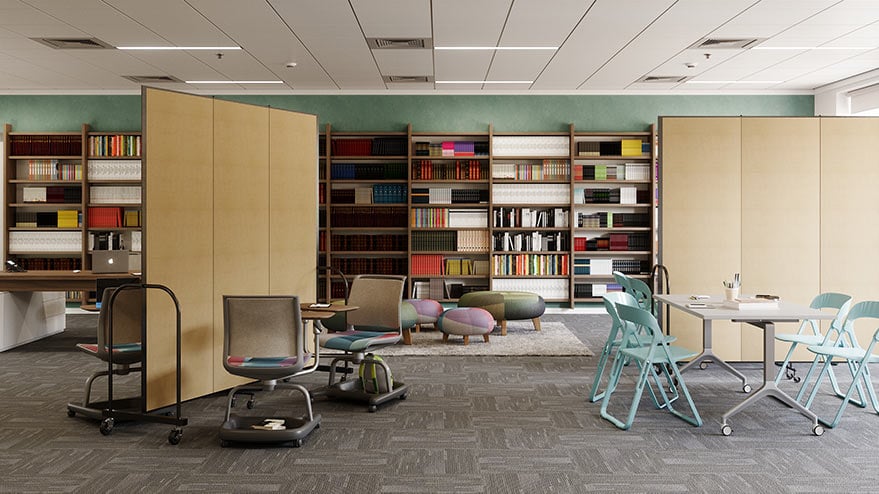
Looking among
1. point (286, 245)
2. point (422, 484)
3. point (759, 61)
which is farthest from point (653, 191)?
point (422, 484)

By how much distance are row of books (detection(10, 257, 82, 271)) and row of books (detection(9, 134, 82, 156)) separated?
163 centimetres

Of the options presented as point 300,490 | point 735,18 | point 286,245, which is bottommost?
point 300,490

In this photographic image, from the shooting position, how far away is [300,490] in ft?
11.6

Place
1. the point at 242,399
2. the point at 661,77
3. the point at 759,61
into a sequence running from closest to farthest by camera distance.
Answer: the point at 242,399
the point at 759,61
the point at 661,77

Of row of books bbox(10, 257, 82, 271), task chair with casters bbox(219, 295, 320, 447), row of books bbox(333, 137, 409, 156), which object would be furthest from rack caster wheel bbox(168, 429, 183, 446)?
row of books bbox(10, 257, 82, 271)

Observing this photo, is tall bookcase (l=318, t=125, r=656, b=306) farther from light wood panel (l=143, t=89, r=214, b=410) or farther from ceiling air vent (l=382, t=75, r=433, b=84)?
light wood panel (l=143, t=89, r=214, b=410)

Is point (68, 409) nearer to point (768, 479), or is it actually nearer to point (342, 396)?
point (342, 396)

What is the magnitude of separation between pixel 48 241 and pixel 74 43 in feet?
13.0

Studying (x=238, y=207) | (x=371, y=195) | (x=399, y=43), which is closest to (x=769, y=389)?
(x=238, y=207)

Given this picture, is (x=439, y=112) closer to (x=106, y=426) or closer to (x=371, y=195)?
(x=371, y=195)

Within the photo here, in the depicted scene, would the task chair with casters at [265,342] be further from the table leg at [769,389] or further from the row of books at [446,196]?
the row of books at [446,196]

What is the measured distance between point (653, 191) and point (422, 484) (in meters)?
7.61

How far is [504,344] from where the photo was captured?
7797 millimetres

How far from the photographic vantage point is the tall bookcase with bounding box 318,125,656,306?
10.1 m
